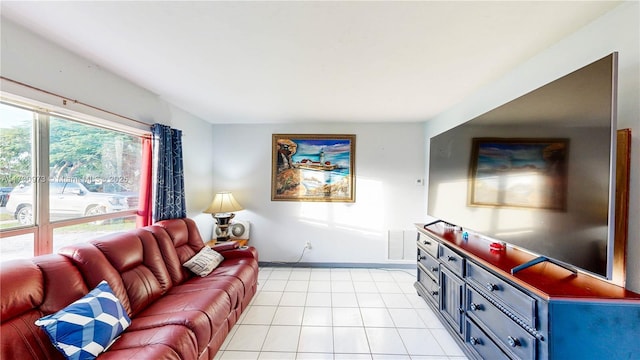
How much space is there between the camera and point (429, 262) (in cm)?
236

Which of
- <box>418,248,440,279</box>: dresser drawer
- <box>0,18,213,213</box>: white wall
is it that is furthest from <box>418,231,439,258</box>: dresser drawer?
<box>0,18,213,213</box>: white wall

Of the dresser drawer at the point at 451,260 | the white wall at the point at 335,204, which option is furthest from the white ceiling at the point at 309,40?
the dresser drawer at the point at 451,260

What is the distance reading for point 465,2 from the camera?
1.14 meters

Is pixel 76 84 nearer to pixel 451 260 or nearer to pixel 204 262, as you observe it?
pixel 204 262

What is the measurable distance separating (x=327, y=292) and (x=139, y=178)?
2531 mm

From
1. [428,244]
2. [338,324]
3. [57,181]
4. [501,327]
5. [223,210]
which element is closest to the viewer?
[501,327]

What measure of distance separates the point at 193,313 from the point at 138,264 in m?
0.73

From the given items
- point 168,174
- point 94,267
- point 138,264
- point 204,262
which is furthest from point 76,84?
point 204,262

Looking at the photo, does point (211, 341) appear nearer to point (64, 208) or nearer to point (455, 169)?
point (64, 208)

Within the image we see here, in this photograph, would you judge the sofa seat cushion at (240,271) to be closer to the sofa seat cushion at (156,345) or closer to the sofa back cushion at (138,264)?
the sofa back cushion at (138,264)

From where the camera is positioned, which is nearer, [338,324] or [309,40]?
[309,40]

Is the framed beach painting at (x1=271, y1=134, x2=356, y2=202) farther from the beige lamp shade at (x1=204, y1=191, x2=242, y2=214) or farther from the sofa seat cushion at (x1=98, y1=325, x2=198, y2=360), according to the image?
the sofa seat cushion at (x1=98, y1=325, x2=198, y2=360)

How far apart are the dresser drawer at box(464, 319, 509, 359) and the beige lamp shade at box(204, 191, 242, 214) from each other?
114 inches

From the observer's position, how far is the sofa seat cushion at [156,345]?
120 centimetres
